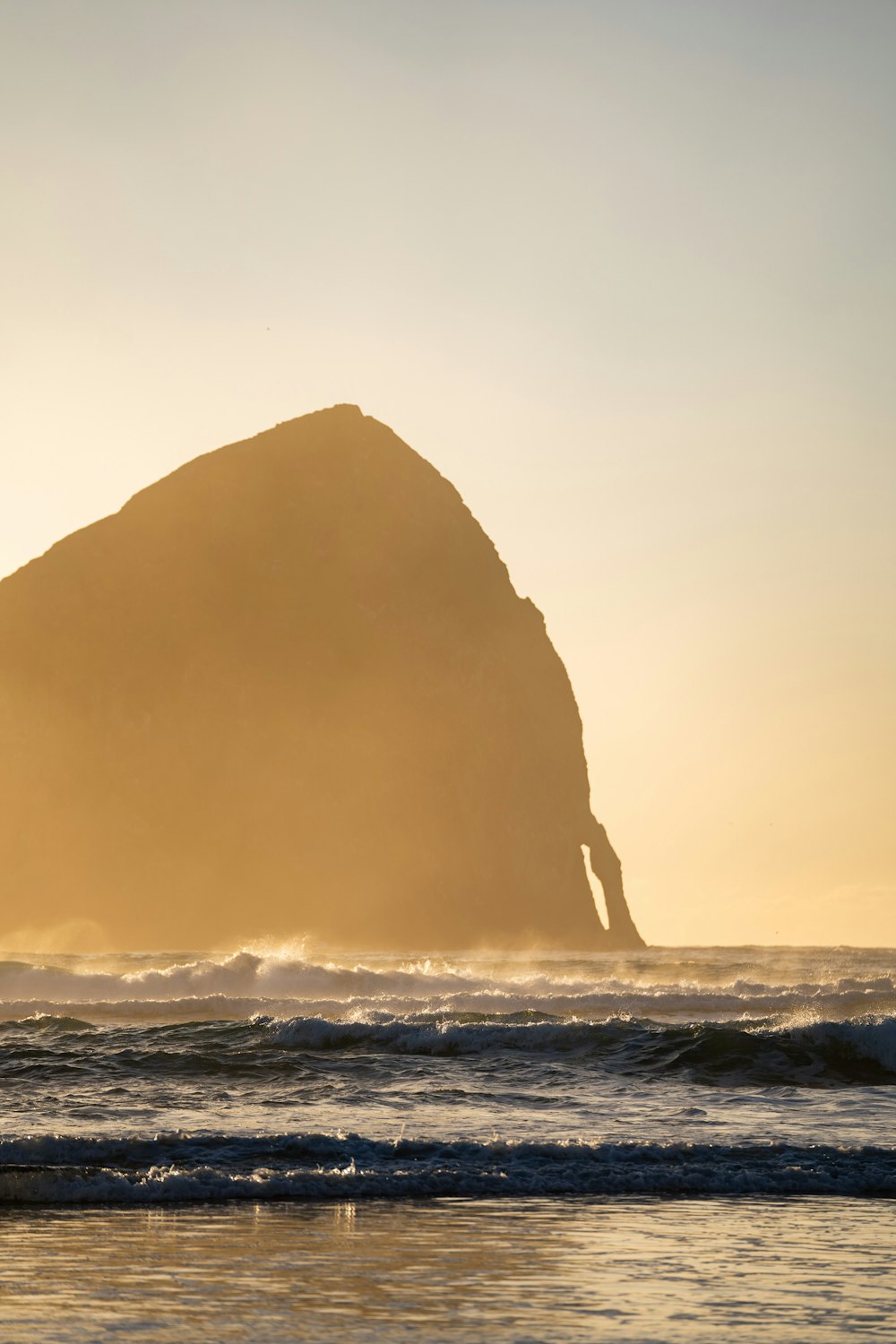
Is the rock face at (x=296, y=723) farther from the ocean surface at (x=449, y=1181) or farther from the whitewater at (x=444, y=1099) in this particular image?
the ocean surface at (x=449, y=1181)

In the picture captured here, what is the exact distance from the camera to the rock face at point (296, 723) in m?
113

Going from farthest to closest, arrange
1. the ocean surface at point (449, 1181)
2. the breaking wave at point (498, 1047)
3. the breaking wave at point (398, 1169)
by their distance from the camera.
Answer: the breaking wave at point (498, 1047)
the breaking wave at point (398, 1169)
the ocean surface at point (449, 1181)

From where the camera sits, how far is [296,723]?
386 feet

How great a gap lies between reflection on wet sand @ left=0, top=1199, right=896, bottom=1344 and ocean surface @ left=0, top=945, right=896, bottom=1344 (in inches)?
1.3

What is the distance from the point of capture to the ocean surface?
7992mm

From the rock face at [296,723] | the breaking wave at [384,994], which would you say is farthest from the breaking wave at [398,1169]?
the rock face at [296,723]

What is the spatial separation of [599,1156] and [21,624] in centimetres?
11339

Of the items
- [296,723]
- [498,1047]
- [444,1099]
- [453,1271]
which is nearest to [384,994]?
[498,1047]

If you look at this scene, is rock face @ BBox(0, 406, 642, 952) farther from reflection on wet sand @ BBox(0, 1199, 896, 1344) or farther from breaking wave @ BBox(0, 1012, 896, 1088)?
reflection on wet sand @ BBox(0, 1199, 896, 1344)

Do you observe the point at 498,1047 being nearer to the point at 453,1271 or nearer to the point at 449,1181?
the point at 449,1181

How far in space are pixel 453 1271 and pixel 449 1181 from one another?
12.6 feet

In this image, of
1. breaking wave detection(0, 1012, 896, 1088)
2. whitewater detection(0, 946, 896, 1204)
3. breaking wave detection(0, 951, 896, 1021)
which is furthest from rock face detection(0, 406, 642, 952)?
breaking wave detection(0, 1012, 896, 1088)

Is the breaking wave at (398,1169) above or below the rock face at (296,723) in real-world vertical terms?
below

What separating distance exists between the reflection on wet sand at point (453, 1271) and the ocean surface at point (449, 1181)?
34 millimetres
